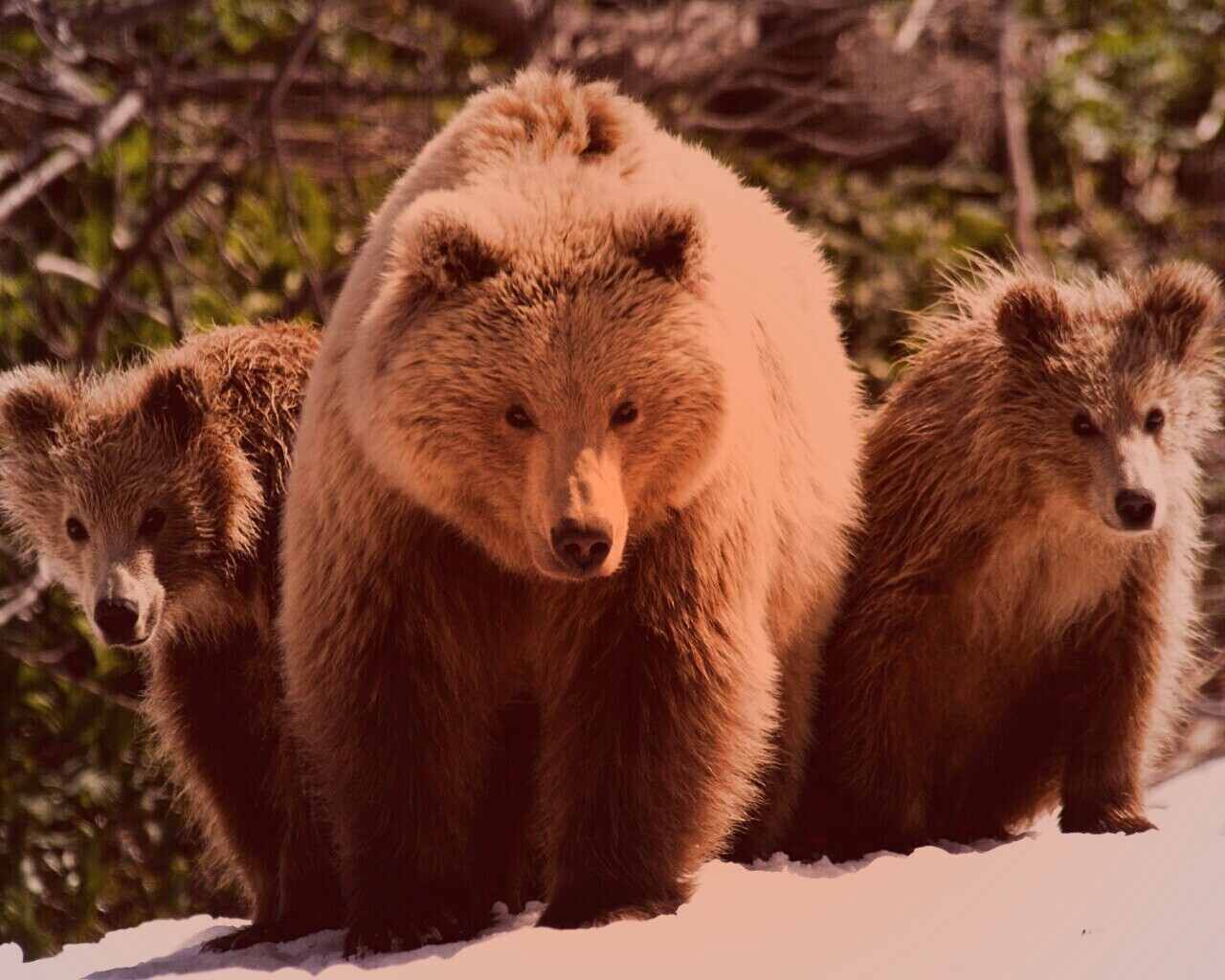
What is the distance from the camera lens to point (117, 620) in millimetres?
3906

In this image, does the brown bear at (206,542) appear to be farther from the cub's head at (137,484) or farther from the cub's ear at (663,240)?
the cub's ear at (663,240)

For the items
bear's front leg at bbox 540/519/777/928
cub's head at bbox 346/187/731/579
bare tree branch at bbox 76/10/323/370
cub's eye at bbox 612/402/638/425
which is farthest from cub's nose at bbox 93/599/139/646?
bare tree branch at bbox 76/10/323/370

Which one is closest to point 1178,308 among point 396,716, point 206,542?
point 396,716

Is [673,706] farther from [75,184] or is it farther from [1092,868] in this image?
[75,184]

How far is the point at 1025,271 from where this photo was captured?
195 inches

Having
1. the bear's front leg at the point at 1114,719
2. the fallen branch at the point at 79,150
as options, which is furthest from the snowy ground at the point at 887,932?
the fallen branch at the point at 79,150

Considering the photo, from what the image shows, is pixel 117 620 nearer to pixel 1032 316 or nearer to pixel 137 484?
pixel 137 484

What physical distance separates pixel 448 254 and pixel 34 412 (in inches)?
55.1

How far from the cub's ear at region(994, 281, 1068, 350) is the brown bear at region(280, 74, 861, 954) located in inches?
30.6

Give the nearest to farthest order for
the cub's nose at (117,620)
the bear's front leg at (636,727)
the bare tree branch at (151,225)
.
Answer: the bear's front leg at (636,727) → the cub's nose at (117,620) → the bare tree branch at (151,225)

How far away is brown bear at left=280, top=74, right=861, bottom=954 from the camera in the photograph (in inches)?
139

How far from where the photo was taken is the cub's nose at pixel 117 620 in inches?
153

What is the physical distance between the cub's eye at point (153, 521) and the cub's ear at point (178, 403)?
0.60ft

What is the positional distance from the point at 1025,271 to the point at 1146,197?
6.24 m
